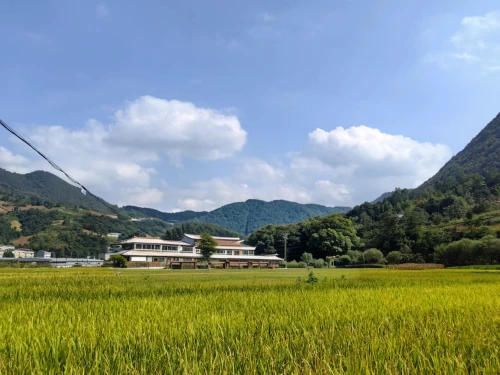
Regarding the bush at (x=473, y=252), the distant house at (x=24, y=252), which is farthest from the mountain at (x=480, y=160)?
the distant house at (x=24, y=252)

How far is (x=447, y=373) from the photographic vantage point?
302 centimetres

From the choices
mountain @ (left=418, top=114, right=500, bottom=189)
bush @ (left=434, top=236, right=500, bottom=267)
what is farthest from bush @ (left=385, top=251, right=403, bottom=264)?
mountain @ (left=418, top=114, right=500, bottom=189)

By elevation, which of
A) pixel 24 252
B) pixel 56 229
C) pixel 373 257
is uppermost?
pixel 56 229

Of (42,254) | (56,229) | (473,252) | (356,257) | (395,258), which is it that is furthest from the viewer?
(56,229)

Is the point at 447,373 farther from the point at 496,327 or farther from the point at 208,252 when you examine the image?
the point at 208,252

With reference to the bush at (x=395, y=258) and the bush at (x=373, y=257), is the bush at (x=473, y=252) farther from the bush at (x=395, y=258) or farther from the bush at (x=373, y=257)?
the bush at (x=373, y=257)

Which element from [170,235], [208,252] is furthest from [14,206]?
[208,252]

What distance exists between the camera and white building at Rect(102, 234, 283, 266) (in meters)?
76.1

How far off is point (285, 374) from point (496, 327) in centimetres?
401

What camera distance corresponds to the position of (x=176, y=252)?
281 feet

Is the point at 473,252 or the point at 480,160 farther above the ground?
the point at 480,160

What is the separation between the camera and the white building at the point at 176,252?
76.1 metres

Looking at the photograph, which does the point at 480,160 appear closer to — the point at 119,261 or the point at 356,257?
the point at 356,257

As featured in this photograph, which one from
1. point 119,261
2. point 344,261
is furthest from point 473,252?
point 119,261
